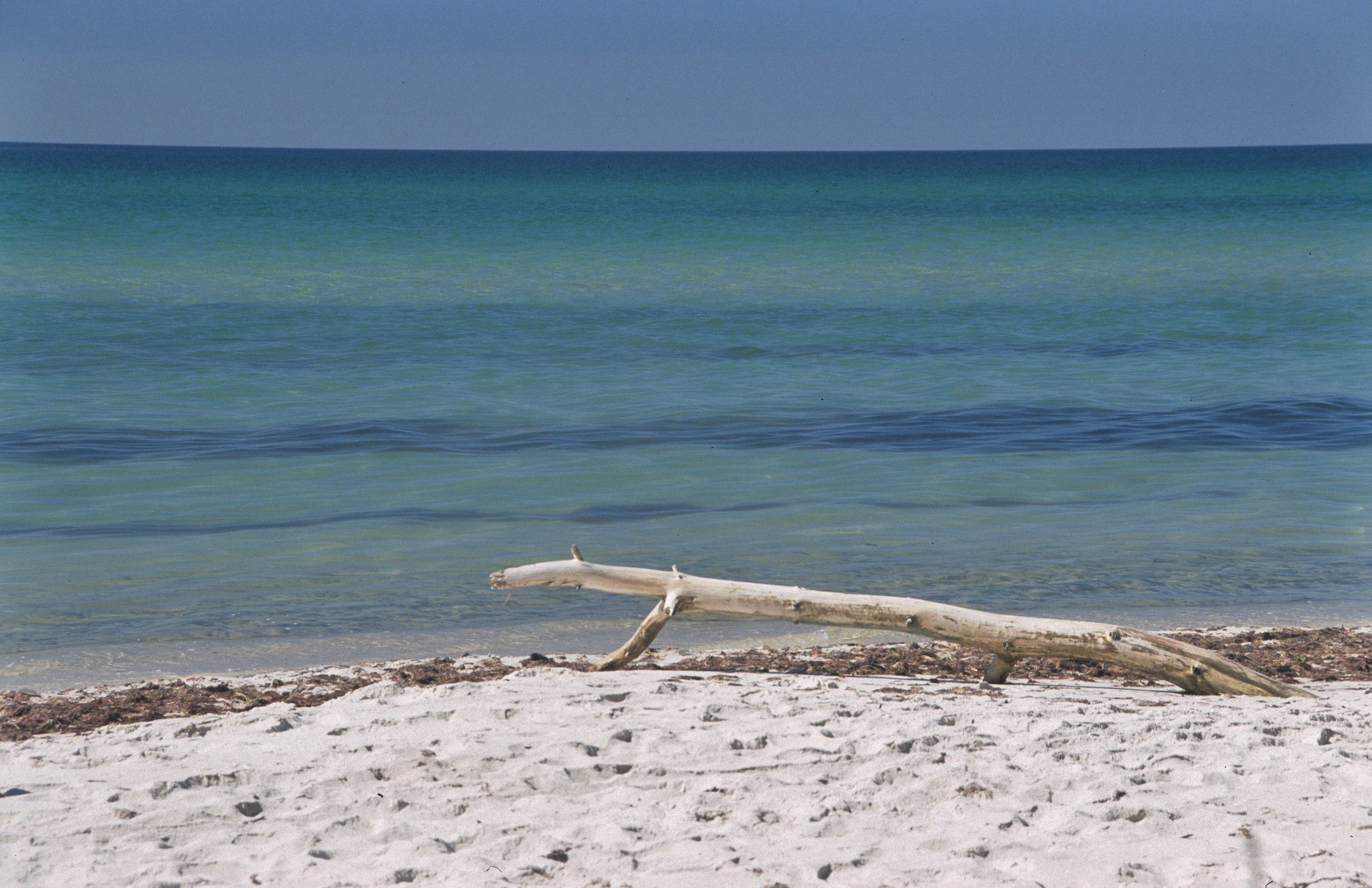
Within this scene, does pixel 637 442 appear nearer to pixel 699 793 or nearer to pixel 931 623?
pixel 931 623

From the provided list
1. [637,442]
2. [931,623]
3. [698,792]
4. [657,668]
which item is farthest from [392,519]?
[698,792]

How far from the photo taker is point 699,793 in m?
4.21

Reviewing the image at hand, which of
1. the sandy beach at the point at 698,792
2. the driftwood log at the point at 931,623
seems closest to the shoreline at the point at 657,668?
the driftwood log at the point at 931,623

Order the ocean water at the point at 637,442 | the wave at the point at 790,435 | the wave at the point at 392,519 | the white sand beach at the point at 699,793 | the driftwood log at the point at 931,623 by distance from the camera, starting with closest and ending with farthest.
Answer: the white sand beach at the point at 699,793
the driftwood log at the point at 931,623
the ocean water at the point at 637,442
the wave at the point at 392,519
the wave at the point at 790,435

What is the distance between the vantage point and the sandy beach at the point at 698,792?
3662 millimetres

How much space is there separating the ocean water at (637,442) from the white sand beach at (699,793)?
2406mm

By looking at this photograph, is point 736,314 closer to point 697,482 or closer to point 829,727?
point 697,482

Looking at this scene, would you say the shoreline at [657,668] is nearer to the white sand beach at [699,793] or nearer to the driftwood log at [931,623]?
the driftwood log at [931,623]

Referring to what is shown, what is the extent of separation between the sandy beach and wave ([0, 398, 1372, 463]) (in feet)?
26.9

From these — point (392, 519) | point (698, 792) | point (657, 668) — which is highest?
point (698, 792)

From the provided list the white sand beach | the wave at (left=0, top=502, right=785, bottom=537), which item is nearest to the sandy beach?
the white sand beach

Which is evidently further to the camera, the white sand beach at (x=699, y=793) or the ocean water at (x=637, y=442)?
the ocean water at (x=637, y=442)

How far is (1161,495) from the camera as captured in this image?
11.3 m

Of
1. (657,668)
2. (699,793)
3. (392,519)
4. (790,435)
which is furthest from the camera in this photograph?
(790,435)
